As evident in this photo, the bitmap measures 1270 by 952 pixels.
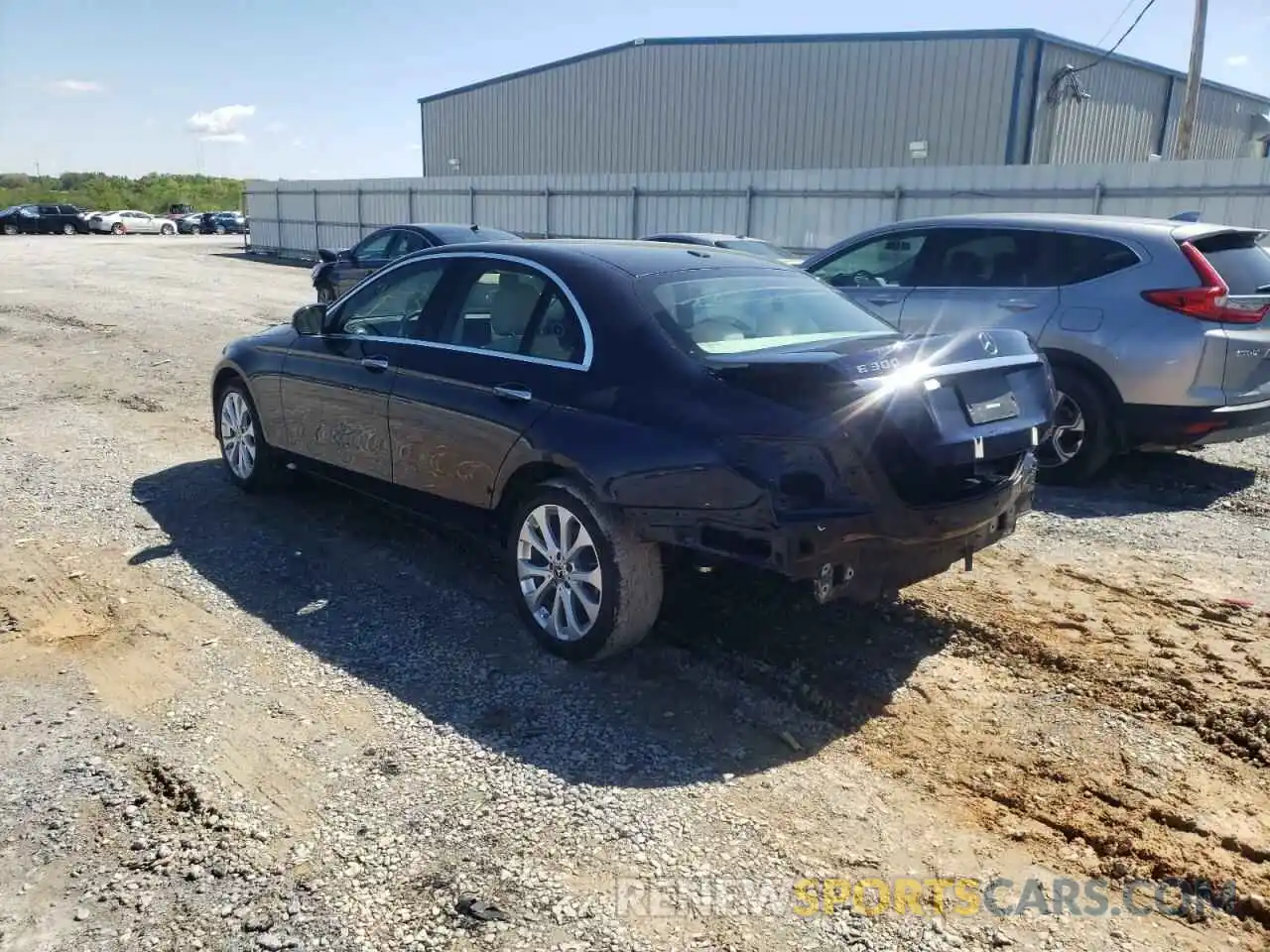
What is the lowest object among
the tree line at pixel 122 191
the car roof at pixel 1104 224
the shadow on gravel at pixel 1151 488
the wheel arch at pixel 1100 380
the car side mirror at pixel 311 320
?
the shadow on gravel at pixel 1151 488

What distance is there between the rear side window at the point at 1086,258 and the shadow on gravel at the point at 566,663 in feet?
Result: 10.9

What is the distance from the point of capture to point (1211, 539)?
5691 mm

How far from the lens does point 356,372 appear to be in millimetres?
5285

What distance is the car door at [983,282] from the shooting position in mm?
6922

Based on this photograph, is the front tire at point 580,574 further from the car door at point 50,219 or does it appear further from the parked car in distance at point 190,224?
the parked car in distance at point 190,224

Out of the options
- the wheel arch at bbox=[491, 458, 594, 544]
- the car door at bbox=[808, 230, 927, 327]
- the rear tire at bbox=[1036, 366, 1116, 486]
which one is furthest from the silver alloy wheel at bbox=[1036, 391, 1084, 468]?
the wheel arch at bbox=[491, 458, 594, 544]

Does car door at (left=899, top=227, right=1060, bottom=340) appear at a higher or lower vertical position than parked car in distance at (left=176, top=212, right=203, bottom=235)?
lower

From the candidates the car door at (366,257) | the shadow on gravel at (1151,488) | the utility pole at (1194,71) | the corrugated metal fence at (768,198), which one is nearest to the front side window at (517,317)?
the shadow on gravel at (1151,488)

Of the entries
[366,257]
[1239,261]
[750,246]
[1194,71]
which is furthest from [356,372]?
[1194,71]

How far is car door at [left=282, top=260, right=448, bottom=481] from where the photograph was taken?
201 inches

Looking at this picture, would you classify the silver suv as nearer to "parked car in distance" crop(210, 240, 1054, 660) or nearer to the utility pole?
"parked car in distance" crop(210, 240, 1054, 660)

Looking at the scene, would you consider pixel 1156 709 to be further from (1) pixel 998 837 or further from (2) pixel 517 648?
(2) pixel 517 648

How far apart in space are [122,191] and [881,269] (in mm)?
90074

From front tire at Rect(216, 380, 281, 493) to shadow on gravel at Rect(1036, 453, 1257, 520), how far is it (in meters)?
4.87
